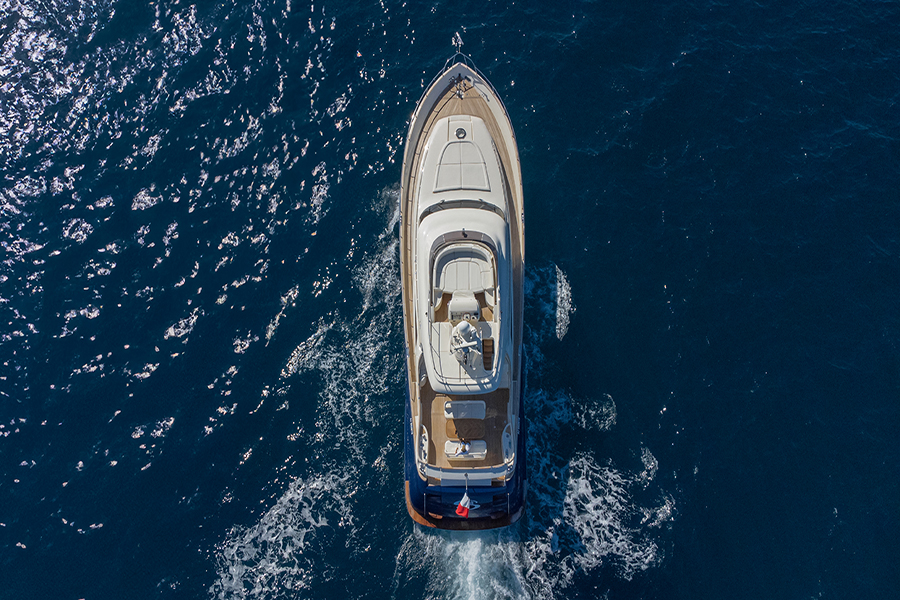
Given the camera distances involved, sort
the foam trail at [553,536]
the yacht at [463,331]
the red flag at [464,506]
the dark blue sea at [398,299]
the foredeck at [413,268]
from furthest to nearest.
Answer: the dark blue sea at [398,299], the foam trail at [553,536], the foredeck at [413,268], the yacht at [463,331], the red flag at [464,506]

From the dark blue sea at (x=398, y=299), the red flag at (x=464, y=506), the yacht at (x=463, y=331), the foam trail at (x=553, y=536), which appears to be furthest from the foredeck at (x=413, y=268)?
the foam trail at (x=553, y=536)

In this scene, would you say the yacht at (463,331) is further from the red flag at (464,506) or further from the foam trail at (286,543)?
the foam trail at (286,543)

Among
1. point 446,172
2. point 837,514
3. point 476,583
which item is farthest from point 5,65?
point 837,514

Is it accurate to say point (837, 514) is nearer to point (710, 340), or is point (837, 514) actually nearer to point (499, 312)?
point (710, 340)

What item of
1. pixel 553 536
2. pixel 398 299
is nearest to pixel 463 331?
pixel 398 299

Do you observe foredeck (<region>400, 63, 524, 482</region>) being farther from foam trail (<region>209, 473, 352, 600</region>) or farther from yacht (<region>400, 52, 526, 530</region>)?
foam trail (<region>209, 473, 352, 600</region>)

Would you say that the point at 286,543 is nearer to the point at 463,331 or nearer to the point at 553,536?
the point at 553,536

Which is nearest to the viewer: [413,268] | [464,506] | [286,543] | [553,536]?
[464,506]
